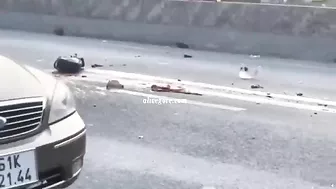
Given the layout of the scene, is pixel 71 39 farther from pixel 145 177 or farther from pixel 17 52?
pixel 145 177

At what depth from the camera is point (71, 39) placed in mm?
13758

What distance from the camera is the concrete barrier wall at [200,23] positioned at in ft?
37.6

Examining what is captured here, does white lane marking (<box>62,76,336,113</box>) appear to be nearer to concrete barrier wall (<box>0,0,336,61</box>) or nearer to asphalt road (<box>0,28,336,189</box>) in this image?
asphalt road (<box>0,28,336,189</box>)

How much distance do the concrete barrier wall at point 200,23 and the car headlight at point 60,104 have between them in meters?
7.58

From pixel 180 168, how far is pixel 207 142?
2.56 feet

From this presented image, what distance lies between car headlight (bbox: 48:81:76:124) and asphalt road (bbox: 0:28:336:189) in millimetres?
865

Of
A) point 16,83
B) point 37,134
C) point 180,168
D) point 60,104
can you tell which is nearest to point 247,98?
point 180,168

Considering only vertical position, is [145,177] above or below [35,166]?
below

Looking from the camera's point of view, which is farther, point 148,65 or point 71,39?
point 71,39

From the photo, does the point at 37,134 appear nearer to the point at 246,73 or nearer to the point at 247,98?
the point at 247,98

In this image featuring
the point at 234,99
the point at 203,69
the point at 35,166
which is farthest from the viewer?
the point at 203,69

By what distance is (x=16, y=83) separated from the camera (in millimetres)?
4105

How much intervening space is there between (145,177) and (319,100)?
347 centimetres

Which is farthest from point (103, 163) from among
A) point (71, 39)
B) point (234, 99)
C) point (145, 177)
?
point (71, 39)
